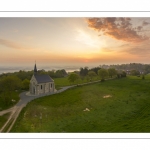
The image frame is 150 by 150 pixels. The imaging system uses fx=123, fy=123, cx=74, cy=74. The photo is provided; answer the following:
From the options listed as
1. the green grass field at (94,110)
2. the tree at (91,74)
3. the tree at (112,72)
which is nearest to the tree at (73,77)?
the green grass field at (94,110)

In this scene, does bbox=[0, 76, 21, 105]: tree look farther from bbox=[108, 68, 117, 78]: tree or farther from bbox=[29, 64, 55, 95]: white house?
bbox=[108, 68, 117, 78]: tree

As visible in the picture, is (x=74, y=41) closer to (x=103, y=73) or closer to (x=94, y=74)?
(x=94, y=74)

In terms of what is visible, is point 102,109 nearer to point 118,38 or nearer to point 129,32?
point 118,38

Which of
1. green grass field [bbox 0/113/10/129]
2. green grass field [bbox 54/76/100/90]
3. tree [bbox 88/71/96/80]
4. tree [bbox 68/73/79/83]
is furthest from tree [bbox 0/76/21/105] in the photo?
tree [bbox 88/71/96/80]

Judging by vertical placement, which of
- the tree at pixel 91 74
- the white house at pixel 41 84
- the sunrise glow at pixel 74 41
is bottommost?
the white house at pixel 41 84

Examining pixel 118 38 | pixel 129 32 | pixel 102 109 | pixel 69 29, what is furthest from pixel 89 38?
pixel 102 109

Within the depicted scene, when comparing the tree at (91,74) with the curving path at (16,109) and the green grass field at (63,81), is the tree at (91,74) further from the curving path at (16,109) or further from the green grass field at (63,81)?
Answer: the curving path at (16,109)
